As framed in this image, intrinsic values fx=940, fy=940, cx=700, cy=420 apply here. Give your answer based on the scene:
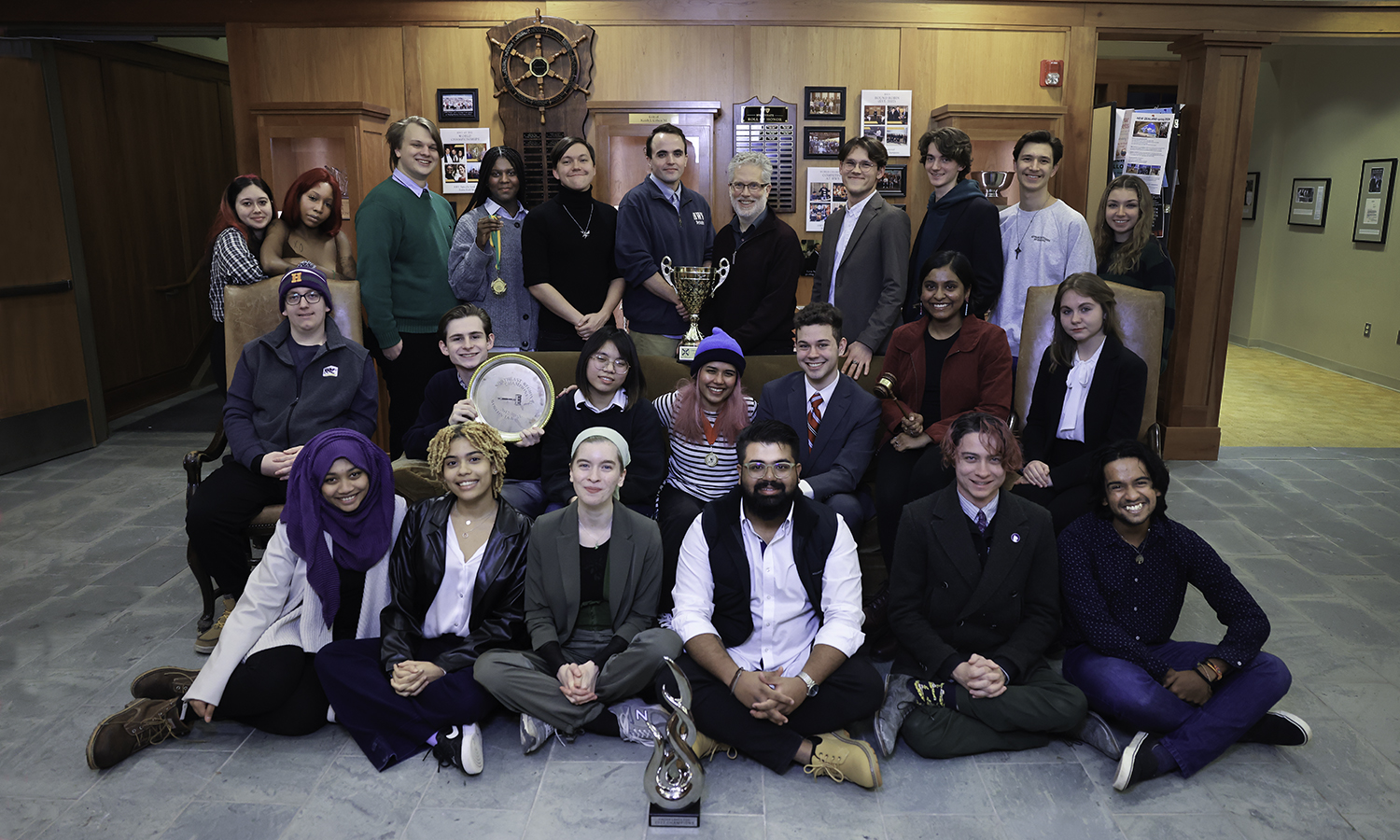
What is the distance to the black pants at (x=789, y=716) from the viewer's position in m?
2.76

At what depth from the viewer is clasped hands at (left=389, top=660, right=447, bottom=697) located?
→ 2834mm

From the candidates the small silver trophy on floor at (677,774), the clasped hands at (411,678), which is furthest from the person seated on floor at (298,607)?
the small silver trophy on floor at (677,774)

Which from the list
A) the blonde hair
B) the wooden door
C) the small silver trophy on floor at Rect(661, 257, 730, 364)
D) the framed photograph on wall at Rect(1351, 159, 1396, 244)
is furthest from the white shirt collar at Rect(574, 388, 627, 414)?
the framed photograph on wall at Rect(1351, 159, 1396, 244)

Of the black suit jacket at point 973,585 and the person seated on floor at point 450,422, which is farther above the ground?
the person seated on floor at point 450,422

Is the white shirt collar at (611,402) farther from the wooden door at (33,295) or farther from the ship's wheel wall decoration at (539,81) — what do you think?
the wooden door at (33,295)

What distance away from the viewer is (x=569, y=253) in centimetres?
438

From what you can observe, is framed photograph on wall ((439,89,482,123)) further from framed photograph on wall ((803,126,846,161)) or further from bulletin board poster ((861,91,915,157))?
bulletin board poster ((861,91,915,157))

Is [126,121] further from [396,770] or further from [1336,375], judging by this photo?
[1336,375]

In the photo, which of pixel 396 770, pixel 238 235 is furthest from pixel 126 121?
pixel 396 770

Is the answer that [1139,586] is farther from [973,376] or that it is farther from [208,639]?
[208,639]

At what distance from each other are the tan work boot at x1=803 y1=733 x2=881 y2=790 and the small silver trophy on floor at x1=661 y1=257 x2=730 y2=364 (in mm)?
1875

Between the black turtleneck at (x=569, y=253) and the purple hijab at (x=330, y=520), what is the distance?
1548 mm

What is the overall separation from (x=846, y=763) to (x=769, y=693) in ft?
0.96

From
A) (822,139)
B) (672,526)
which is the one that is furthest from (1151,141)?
(672,526)
